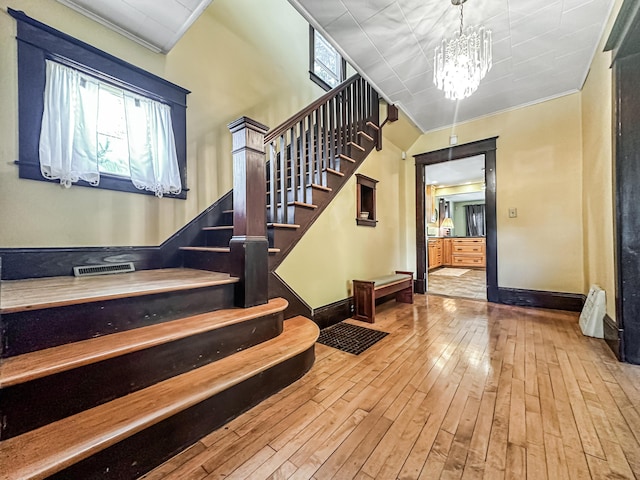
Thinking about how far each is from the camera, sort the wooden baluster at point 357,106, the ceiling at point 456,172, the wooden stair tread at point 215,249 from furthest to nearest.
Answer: the ceiling at point 456,172
the wooden baluster at point 357,106
the wooden stair tread at point 215,249

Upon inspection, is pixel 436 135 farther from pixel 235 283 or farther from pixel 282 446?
pixel 282 446

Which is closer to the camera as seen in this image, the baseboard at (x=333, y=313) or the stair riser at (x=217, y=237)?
the stair riser at (x=217, y=237)

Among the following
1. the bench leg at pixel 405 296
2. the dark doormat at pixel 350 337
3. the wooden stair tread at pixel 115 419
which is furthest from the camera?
the bench leg at pixel 405 296

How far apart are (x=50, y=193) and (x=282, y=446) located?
222cm

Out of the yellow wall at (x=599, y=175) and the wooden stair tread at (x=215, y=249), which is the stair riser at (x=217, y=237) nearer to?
the wooden stair tread at (x=215, y=249)

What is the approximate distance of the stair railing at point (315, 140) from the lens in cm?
223

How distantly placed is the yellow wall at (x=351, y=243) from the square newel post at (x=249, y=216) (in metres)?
0.52

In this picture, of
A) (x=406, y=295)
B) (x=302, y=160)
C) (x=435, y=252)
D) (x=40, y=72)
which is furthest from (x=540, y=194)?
(x=40, y=72)

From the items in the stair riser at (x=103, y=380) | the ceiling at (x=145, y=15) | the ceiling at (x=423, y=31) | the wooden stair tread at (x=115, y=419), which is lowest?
the wooden stair tread at (x=115, y=419)

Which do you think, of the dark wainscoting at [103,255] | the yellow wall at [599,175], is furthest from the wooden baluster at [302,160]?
the yellow wall at [599,175]

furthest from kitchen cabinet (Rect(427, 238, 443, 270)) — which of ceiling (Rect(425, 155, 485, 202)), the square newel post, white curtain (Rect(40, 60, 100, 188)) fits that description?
white curtain (Rect(40, 60, 100, 188))

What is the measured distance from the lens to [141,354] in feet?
3.67

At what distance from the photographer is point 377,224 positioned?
3.75 metres

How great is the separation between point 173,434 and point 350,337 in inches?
63.6
